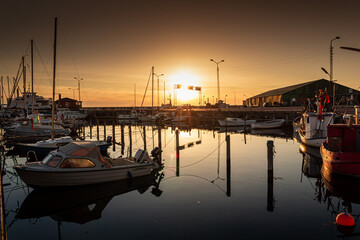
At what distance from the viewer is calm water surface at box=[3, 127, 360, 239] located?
9609 millimetres

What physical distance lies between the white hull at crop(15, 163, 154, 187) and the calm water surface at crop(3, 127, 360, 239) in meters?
0.51

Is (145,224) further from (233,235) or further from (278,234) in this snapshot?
(278,234)

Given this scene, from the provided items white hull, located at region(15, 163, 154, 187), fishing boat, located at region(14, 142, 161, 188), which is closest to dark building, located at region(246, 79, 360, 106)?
white hull, located at region(15, 163, 154, 187)

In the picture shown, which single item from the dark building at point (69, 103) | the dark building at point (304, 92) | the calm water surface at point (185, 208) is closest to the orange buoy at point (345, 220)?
the calm water surface at point (185, 208)

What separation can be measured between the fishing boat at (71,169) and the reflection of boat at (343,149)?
519 inches

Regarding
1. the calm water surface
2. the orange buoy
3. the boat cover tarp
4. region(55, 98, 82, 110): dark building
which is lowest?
the calm water surface

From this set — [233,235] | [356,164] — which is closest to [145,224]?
[233,235]

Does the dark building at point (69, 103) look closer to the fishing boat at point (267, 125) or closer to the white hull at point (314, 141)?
the fishing boat at point (267, 125)

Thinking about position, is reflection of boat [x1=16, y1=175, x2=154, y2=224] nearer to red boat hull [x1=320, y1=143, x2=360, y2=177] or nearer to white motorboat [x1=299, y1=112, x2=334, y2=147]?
red boat hull [x1=320, y1=143, x2=360, y2=177]

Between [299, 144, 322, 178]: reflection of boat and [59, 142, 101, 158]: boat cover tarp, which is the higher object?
[59, 142, 101, 158]: boat cover tarp

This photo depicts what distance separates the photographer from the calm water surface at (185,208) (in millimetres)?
9609

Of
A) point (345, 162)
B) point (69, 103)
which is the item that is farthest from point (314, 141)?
point (69, 103)

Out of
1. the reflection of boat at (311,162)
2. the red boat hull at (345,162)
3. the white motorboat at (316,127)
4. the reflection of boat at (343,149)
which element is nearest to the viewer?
the red boat hull at (345,162)

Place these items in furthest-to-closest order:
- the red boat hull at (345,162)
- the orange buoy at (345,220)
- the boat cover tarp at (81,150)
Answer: the red boat hull at (345,162) → the boat cover tarp at (81,150) → the orange buoy at (345,220)
